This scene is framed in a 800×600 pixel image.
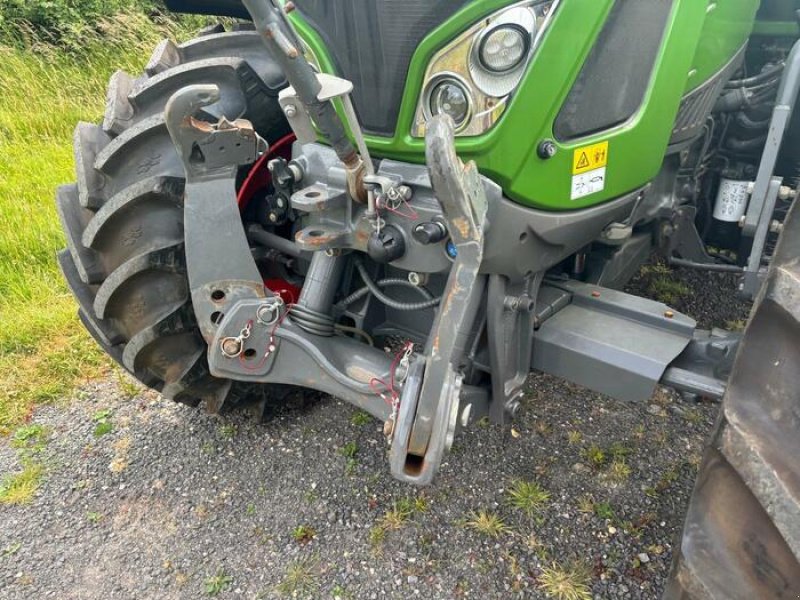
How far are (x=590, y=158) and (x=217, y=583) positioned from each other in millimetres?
1594

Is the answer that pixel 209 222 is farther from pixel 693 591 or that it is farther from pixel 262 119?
pixel 693 591

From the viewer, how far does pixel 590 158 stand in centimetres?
162

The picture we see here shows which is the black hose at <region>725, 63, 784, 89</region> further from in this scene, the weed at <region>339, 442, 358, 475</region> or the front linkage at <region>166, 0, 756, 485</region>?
the weed at <region>339, 442, 358, 475</region>

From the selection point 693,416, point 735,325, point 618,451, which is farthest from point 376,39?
point 735,325

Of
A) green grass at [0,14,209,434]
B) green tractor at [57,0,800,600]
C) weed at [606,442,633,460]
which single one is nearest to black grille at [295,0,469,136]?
green tractor at [57,0,800,600]

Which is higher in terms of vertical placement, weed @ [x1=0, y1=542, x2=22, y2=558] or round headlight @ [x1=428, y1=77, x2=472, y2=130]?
round headlight @ [x1=428, y1=77, x2=472, y2=130]

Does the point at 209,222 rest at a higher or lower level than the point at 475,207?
lower

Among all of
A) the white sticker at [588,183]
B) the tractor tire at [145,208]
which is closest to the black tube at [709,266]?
the white sticker at [588,183]

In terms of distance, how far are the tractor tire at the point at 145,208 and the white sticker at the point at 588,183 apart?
3.36ft

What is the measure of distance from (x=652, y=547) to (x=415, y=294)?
104 centimetres

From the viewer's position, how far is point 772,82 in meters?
2.28

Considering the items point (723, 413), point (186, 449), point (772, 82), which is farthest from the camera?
point (186, 449)

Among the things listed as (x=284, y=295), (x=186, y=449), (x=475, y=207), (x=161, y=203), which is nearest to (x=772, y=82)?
(x=475, y=207)

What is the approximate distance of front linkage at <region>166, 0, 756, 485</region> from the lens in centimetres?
139
